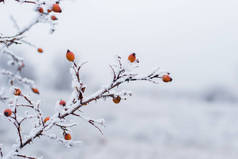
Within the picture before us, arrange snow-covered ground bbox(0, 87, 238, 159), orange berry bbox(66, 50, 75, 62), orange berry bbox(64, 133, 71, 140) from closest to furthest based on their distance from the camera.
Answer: orange berry bbox(66, 50, 75, 62), orange berry bbox(64, 133, 71, 140), snow-covered ground bbox(0, 87, 238, 159)

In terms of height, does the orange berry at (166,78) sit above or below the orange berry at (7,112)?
above

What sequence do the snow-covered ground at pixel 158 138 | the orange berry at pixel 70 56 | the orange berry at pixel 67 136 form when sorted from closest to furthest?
the orange berry at pixel 70 56, the orange berry at pixel 67 136, the snow-covered ground at pixel 158 138

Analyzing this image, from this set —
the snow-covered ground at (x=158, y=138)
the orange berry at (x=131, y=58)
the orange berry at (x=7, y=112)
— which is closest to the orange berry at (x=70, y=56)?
the orange berry at (x=131, y=58)

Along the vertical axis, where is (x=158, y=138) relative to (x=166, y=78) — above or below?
below

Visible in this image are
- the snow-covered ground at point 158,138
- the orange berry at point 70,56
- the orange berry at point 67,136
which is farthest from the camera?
the snow-covered ground at point 158,138

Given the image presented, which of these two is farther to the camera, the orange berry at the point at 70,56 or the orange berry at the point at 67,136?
the orange berry at the point at 67,136

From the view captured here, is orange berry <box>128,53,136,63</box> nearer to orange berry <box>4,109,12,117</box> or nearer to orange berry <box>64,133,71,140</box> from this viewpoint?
orange berry <box>64,133,71,140</box>

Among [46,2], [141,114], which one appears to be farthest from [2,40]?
[141,114]

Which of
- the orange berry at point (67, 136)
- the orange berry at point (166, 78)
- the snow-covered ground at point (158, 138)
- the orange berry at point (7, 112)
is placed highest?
the orange berry at point (166, 78)

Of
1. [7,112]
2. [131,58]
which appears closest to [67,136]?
[7,112]

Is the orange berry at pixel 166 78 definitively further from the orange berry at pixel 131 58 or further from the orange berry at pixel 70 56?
the orange berry at pixel 70 56

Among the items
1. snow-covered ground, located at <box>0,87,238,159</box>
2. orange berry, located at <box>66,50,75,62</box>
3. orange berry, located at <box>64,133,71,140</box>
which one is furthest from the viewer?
snow-covered ground, located at <box>0,87,238,159</box>

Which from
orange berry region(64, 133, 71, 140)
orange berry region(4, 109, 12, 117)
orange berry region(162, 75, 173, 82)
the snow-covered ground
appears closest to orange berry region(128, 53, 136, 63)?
orange berry region(162, 75, 173, 82)

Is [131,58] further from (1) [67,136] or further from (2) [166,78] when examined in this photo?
(1) [67,136]
